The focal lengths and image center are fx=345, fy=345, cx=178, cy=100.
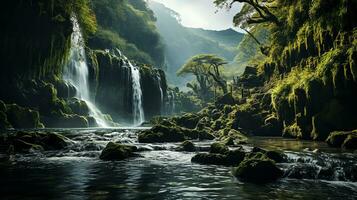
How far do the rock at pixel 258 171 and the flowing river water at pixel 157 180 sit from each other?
349 mm

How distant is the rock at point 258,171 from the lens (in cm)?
1150

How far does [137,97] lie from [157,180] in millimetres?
59208

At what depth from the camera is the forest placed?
35.2 feet

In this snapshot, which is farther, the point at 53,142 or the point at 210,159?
the point at 53,142

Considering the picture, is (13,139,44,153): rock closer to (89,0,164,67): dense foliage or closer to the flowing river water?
the flowing river water

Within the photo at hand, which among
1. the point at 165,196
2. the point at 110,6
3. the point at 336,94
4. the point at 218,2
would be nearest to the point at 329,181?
the point at 165,196

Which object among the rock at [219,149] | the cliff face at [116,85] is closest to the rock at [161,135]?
the rock at [219,149]

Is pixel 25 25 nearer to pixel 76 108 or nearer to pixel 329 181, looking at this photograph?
pixel 76 108

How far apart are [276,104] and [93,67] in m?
40.0

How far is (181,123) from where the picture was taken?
40.9m

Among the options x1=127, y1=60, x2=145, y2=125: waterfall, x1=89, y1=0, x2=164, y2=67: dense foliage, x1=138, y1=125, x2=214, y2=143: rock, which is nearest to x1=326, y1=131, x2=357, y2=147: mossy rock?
x1=138, y1=125, x2=214, y2=143: rock

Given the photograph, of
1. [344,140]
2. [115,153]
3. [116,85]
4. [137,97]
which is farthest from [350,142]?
[137,97]

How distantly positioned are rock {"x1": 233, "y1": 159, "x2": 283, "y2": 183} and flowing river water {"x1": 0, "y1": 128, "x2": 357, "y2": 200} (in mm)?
349

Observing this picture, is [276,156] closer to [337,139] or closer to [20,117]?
[337,139]
